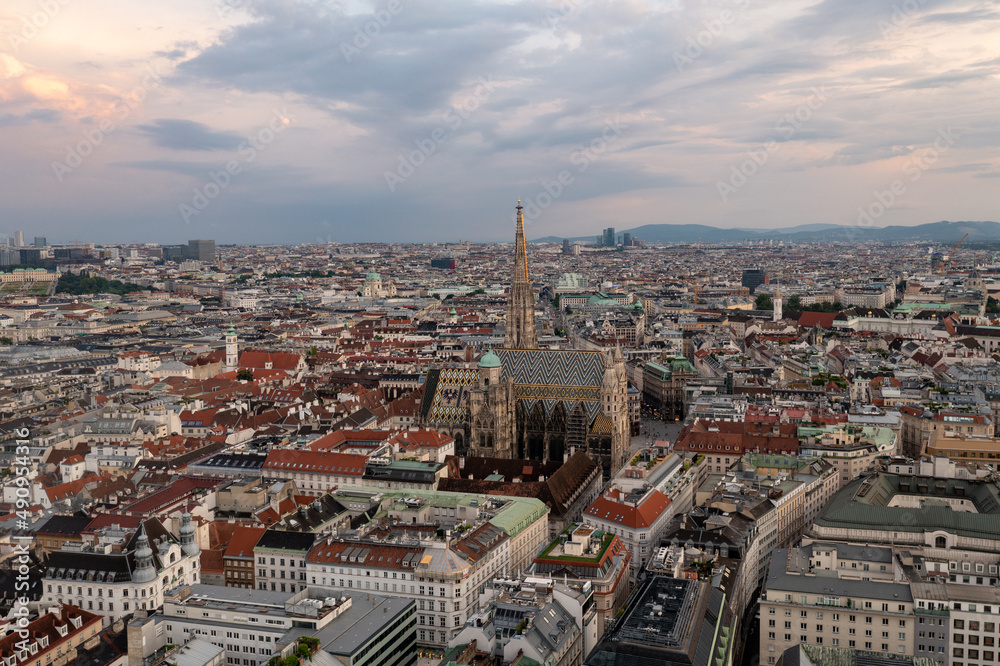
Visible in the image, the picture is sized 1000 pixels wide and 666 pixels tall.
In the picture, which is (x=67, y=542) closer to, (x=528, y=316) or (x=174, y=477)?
(x=174, y=477)

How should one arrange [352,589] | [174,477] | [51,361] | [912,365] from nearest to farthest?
[352,589], [174,477], [912,365], [51,361]

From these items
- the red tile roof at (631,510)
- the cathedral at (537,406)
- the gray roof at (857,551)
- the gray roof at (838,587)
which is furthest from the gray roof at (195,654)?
the cathedral at (537,406)

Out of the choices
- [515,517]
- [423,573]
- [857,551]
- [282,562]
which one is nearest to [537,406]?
[515,517]

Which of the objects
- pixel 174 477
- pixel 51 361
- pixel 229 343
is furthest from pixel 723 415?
pixel 51 361

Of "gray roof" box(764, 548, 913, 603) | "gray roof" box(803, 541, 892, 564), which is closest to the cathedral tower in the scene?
"gray roof" box(803, 541, 892, 564)

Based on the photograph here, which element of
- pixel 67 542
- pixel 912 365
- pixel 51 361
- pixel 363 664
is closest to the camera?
pixel 363 664

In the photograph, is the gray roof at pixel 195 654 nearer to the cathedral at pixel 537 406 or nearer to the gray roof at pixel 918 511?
the gray roof at pixel 918 511

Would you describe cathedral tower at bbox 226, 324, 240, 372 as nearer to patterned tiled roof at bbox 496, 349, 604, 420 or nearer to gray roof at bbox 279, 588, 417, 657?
patterned tiled roof at bbox 496, 349, 604, 420

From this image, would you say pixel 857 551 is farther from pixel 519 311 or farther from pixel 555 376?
pixel 519 311
